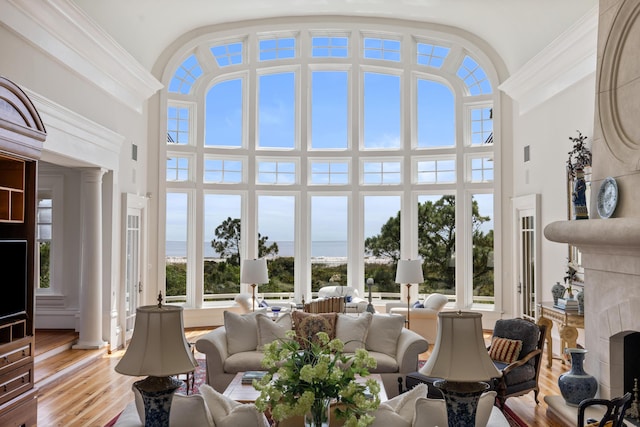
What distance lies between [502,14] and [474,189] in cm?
309

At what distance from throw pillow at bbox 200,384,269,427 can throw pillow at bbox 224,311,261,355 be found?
10.2ft

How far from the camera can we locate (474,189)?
10.8 metres

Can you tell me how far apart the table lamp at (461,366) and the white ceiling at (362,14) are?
21.3 feet

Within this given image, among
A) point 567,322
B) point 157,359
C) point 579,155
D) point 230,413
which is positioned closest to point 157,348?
point 157,359

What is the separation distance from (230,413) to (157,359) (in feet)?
2.19

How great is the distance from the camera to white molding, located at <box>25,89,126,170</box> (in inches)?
261

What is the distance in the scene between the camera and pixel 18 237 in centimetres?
518

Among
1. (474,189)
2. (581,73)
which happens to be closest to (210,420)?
(581,73)

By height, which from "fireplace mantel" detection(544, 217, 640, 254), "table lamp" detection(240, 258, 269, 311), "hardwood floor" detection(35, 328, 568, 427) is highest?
"fireplace mantel" detection(544, 217, 640, 254)

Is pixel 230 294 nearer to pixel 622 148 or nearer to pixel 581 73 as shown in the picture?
pixel 581 73

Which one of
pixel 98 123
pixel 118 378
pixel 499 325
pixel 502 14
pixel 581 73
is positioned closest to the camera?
pixel 499 325

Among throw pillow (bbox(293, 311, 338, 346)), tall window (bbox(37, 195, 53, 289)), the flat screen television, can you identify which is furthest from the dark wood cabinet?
tall window (bbox(37, 195, 53, 289))

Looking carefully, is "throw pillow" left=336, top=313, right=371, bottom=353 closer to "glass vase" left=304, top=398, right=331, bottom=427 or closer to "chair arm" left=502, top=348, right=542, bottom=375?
"chair arm" left=502, top=348, right=542, bottom=375

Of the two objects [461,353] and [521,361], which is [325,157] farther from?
[461,353]
